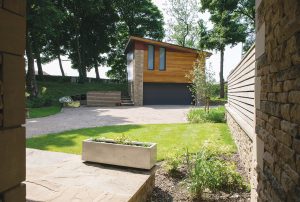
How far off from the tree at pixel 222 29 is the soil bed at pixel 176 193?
24.2 m

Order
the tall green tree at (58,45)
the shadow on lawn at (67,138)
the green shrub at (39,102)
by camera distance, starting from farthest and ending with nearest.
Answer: the tall green tree at (58,45) → the green shrub at (39,102) → the shadow on lawn at (67,138)

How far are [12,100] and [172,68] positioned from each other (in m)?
25.0

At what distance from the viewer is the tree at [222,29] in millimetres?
29109

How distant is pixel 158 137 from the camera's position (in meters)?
11.1

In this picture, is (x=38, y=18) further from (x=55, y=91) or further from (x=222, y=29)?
(x=222, y=29)

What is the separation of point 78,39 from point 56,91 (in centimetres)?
1017

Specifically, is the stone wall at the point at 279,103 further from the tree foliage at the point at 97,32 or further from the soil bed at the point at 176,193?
the tree foliage at the point at 97,32

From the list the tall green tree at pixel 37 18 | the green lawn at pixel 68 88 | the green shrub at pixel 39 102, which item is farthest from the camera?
the green lawn at pixel 68 88

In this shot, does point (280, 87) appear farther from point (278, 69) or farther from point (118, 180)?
point (118, 180)

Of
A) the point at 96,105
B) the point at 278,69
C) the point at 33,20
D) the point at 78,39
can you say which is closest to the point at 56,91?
the point at 96,105

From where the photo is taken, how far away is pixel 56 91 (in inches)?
1126

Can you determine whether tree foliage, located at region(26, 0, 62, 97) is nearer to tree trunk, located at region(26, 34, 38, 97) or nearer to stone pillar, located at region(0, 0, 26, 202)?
tree trunk, located at region(26, 34, 38, 97)

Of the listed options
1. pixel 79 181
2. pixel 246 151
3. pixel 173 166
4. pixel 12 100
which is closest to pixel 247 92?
pixel 246 151

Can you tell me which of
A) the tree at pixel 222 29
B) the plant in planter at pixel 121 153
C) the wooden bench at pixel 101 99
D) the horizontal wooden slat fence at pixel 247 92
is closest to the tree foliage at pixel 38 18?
the wooden bench at pixel 101 99
